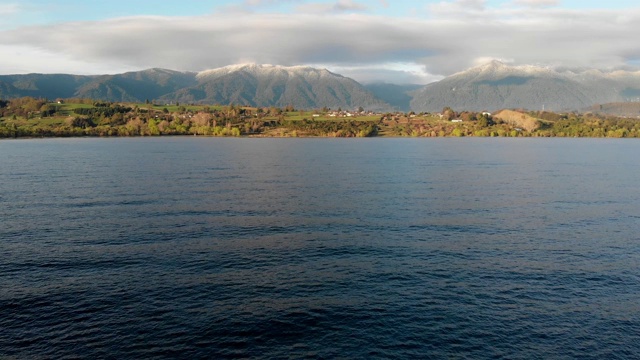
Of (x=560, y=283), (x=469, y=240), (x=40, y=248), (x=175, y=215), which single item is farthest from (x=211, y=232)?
(x=560, y=283)

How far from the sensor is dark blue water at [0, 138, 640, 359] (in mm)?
37781

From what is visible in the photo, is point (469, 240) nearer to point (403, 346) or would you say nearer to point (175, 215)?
point (403, 346)

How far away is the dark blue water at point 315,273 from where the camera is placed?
3778 centimetres

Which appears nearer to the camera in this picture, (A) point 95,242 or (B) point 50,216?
(A) point 95,242

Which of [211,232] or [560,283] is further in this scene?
[211,232]

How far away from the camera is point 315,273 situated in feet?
172

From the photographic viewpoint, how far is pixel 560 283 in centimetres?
5016

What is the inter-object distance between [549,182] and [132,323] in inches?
4521

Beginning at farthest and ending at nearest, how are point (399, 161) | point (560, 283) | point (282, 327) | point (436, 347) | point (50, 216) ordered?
1. point (399, 161)
2. point (50, 216)
3. point (560, 283)
4. point (282, 327)
5. point (436, 347)

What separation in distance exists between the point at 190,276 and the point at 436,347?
27.1m

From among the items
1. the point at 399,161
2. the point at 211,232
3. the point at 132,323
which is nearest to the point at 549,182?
the point at 399,161

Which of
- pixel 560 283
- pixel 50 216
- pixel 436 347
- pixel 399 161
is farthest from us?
pixel 399 161

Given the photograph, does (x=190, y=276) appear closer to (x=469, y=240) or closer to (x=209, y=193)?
(x=469, y=240)

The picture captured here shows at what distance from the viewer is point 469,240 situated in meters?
65.7
